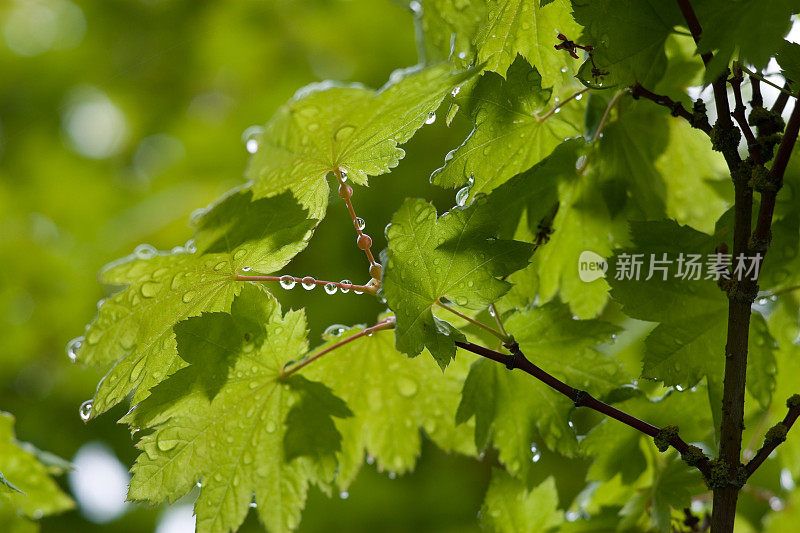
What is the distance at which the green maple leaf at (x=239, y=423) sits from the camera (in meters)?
0.84

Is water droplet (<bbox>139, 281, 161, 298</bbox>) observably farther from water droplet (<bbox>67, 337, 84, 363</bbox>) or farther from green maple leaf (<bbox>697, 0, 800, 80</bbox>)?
green maple leaf (<bbox>697, 0, 800, 80</bbox>)

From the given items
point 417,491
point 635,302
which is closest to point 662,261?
point 635,302

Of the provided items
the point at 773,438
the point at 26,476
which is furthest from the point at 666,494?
the point at 26,476

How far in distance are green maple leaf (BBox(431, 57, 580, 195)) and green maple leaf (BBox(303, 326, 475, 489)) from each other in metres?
0.30

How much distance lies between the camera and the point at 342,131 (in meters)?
0.91

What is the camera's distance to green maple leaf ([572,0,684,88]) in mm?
757

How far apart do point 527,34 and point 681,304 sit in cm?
38

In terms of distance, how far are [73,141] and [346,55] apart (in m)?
1.30

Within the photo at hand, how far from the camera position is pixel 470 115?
830mm

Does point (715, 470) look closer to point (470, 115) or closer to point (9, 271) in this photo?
point (470, 115)

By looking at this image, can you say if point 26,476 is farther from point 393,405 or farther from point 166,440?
point 393,405

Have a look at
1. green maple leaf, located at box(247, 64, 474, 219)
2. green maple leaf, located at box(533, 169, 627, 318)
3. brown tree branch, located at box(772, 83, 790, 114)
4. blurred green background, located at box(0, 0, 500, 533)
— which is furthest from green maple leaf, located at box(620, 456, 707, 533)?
blurred green background, located at box(0, 0, 500, 533)

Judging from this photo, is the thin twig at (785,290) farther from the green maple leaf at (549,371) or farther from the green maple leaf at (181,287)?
the green maple leaf at (181,287)

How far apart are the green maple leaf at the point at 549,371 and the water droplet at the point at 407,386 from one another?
157 mm
